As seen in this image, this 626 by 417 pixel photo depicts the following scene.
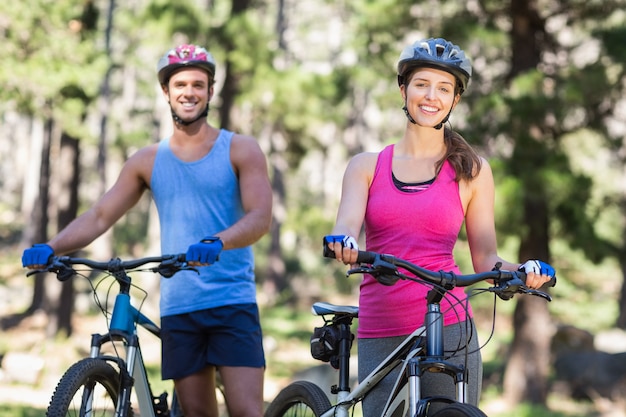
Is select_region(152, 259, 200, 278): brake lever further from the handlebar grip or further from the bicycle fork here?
the bicycle fork

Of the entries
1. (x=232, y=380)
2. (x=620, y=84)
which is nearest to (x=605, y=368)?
(x=620, y=84)

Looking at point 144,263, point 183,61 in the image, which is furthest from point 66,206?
point 144,263

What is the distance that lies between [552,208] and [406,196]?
10621mm

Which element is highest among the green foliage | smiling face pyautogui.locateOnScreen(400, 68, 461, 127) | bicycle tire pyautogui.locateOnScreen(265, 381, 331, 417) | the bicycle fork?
smiling face pyautogui.locateOnScreen(400, 68, 461, 127)

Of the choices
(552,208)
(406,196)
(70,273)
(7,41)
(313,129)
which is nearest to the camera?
(406,196)

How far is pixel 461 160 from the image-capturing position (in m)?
4.17

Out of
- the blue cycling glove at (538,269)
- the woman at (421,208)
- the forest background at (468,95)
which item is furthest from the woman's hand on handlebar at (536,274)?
the forest background at (468,95)

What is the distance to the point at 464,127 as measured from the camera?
13.6 metres

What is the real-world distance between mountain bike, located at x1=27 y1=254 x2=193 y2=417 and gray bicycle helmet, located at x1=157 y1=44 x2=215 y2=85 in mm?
1244

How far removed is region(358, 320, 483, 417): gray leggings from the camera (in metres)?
3.99

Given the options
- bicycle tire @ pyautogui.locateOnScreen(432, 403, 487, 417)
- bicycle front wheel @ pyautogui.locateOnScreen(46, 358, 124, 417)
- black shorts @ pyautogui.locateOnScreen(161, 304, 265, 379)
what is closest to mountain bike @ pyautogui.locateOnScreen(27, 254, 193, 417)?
bicycle front wheel @ pyautogui.locateOnScreen(46, 358, 124, 417)

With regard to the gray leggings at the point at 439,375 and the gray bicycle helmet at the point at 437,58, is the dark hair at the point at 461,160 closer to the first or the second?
the gray bicycle helmet at the point at 437,58

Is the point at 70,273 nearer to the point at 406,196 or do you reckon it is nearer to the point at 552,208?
Result: the point at 406,196

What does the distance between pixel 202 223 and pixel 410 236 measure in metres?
1.48
